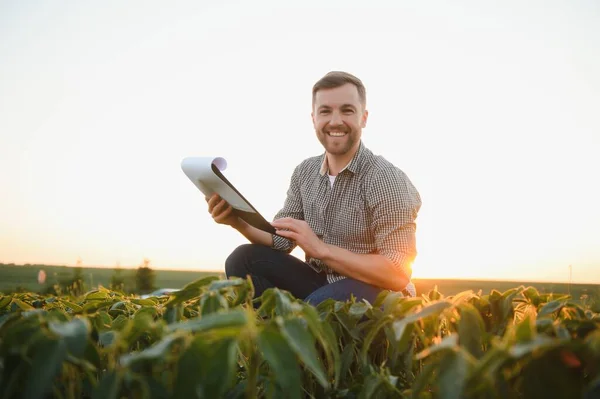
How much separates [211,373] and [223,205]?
6.92ft

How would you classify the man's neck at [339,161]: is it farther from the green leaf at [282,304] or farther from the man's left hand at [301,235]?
the green leaf at [282,304]

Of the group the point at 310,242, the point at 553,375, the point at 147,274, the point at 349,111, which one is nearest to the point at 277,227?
the point at 310,242

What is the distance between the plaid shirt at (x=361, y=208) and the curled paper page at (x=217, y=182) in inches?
25.7

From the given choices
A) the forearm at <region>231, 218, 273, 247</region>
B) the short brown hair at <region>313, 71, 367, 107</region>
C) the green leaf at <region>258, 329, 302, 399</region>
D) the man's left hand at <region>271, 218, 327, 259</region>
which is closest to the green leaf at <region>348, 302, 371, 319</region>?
the green leaf at <region>258, 329, 302, 399</region>

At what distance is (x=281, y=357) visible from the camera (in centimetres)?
68

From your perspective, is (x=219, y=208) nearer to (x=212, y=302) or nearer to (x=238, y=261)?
(x=238, y=261)

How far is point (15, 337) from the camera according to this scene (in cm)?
79

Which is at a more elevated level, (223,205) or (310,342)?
(223,205)

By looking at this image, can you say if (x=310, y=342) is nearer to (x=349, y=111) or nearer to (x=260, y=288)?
(x=260, y=288)

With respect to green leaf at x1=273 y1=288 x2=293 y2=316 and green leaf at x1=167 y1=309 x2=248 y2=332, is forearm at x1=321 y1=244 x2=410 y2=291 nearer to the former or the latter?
green leaf at x1=273 y1=288 x2=293 y2=316

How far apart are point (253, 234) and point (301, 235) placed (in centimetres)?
68

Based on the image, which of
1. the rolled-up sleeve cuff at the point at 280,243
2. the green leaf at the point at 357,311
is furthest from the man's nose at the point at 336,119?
the green leaf at the point at 357,311

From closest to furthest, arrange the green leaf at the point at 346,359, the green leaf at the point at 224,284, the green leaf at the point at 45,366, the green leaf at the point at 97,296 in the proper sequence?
the green leaf at the point at 45,366
the green leaf at the point at 224,284
the green leaf at the point at 346,359
the green leaf at the point at 97,296

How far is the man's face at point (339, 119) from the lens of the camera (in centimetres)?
329
